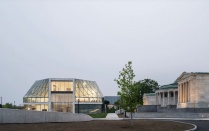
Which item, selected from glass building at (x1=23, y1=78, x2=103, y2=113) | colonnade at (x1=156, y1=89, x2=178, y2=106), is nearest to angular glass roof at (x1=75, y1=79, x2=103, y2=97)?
glass building at (x1=23, y1=78, x2=103, y2=113)

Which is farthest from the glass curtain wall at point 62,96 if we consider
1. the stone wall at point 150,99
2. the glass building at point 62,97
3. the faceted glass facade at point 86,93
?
the stone wall at point 150,99

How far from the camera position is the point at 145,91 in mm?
146375

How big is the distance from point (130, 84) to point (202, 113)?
1308 inches

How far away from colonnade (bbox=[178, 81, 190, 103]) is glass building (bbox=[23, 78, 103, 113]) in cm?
3687

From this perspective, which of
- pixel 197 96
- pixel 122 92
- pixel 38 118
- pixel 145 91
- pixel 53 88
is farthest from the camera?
pixel 145 91

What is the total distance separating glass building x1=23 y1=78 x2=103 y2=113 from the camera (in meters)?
112

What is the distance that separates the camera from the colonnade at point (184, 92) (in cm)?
8007

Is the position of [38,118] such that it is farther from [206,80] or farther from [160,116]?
[206,80]

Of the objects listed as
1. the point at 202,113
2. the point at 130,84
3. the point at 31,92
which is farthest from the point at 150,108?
the point at 31,92

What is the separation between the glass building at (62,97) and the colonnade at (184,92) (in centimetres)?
3687

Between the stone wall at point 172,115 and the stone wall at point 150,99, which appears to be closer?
the stone wall at point 172,115

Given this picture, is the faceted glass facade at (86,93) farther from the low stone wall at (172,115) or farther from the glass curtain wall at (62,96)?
the low stone wall at (172,115)

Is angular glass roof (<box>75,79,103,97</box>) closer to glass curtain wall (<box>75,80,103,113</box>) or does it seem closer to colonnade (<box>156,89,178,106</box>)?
glass curtain wall (<box>75,80,103,113</box>)

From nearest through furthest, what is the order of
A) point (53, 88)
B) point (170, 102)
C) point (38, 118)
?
point (38, 118) < point (170, 102) < point (53, 88)
